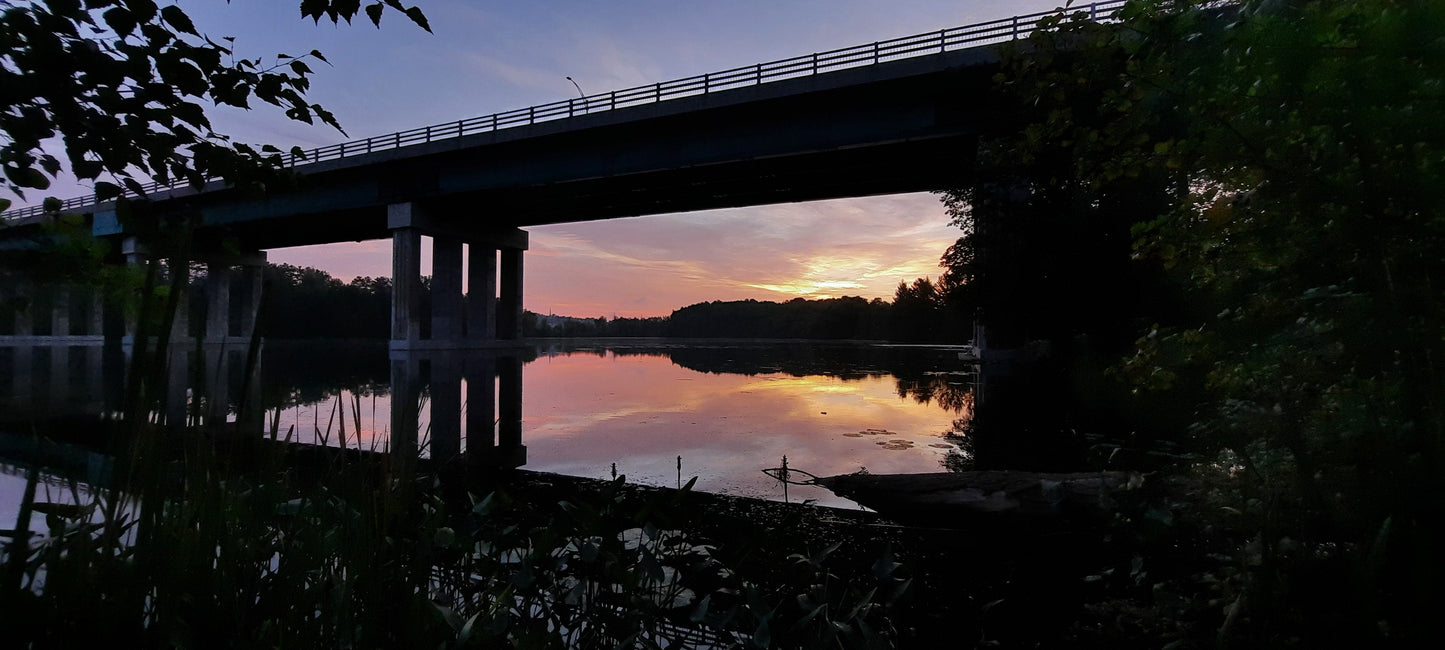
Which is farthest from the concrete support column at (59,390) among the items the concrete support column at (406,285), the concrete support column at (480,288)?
the concrete support column at (480,288)

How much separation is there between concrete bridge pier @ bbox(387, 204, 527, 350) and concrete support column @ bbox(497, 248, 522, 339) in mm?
74

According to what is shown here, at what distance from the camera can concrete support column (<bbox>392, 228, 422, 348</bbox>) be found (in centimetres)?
3744

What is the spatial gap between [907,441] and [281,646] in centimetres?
886

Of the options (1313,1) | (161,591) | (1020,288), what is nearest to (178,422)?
(161,591)

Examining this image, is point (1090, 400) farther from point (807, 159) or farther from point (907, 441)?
point (807, 159)

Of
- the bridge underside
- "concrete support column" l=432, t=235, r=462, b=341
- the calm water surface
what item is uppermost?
the bridge underside

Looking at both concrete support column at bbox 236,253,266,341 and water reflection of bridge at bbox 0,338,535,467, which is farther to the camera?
concrete support column at bbox 236,253,266,341

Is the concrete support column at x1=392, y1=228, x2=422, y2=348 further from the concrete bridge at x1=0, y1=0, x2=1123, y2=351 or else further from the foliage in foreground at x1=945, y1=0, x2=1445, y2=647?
the foliage in foreground at x1=945, y1=0, x2=1445, y2=647

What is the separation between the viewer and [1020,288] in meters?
22.7

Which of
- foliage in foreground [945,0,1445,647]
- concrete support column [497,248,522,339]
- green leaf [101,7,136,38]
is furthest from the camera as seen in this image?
concrete support column [497,248,522,339]

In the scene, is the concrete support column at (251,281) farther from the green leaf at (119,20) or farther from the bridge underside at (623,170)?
the green leaf at (119,20)

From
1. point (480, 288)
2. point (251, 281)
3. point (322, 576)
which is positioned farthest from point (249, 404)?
point (251, 281)

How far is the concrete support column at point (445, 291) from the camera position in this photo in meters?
39.8

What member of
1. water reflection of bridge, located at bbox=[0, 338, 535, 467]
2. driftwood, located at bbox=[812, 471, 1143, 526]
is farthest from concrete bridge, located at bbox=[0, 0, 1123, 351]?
driftwood, located at bbox=[812, 471, 1143, 526]
